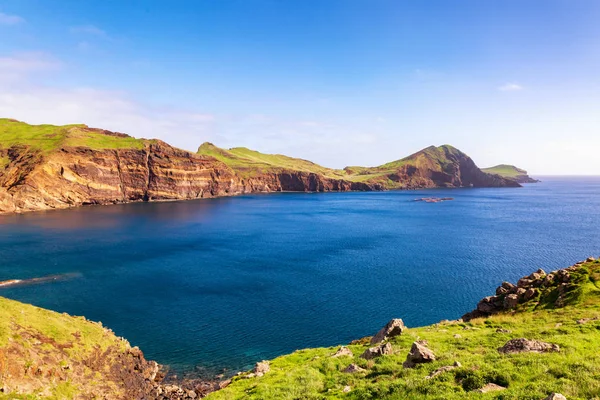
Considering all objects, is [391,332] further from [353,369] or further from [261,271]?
[261,271]

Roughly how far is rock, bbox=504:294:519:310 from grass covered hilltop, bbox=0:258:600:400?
115mm

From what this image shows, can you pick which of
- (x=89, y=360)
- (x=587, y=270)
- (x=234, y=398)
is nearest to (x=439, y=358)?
(x=234, y=398)

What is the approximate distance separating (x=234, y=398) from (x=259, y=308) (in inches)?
1542

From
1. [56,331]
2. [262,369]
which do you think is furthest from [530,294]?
[56,331]

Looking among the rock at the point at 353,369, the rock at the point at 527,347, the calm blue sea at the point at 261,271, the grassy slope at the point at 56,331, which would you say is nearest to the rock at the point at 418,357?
the rock at the point at 353,369

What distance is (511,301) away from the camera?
40.8 metres

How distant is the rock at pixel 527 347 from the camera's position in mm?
21448

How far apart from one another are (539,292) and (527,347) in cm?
2270

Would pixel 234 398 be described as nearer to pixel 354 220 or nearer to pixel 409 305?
pixel 409 305

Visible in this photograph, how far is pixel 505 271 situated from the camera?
84438 mm

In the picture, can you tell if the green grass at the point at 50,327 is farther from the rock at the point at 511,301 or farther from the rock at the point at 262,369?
the rock at the point at 511,301

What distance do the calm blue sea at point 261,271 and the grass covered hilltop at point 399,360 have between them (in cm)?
1137

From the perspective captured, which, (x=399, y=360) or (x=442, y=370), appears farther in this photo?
(x=399, y=360)

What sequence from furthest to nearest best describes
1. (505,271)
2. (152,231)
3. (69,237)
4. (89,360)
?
(152,231) < (69,237) < (505,271) < (89,360)
